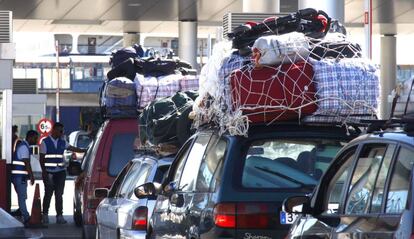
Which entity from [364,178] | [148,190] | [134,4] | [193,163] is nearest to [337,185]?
[364,178]

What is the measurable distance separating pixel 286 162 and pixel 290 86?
729mm

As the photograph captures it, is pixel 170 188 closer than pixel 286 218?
No

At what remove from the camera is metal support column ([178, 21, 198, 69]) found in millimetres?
35438

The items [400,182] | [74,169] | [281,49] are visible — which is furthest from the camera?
[74,169]

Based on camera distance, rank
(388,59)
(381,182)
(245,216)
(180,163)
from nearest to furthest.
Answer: (381,182)
(245,216)
(180,163)
(388,59)

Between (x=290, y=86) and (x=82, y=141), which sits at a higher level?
(x=290, y=86)

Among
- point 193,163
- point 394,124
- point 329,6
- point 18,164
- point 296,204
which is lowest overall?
point 18,164

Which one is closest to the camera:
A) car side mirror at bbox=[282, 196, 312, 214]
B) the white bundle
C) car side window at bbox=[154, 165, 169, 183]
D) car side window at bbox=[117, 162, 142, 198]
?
car side mirror at bbox=[282, 196, 312, 214]

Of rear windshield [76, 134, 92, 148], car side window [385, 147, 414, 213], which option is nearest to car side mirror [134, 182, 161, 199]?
car side window [385, 147, 414, 213]

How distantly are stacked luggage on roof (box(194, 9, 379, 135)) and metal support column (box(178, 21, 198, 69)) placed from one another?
984 inches

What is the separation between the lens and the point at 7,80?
66.7ft

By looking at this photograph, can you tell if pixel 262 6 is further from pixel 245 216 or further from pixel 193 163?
pixel 245 216

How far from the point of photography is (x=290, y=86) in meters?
9.75

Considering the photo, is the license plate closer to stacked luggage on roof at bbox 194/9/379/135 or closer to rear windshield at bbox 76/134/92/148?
stacked luggage on roof at bbox 194/9/379/135
